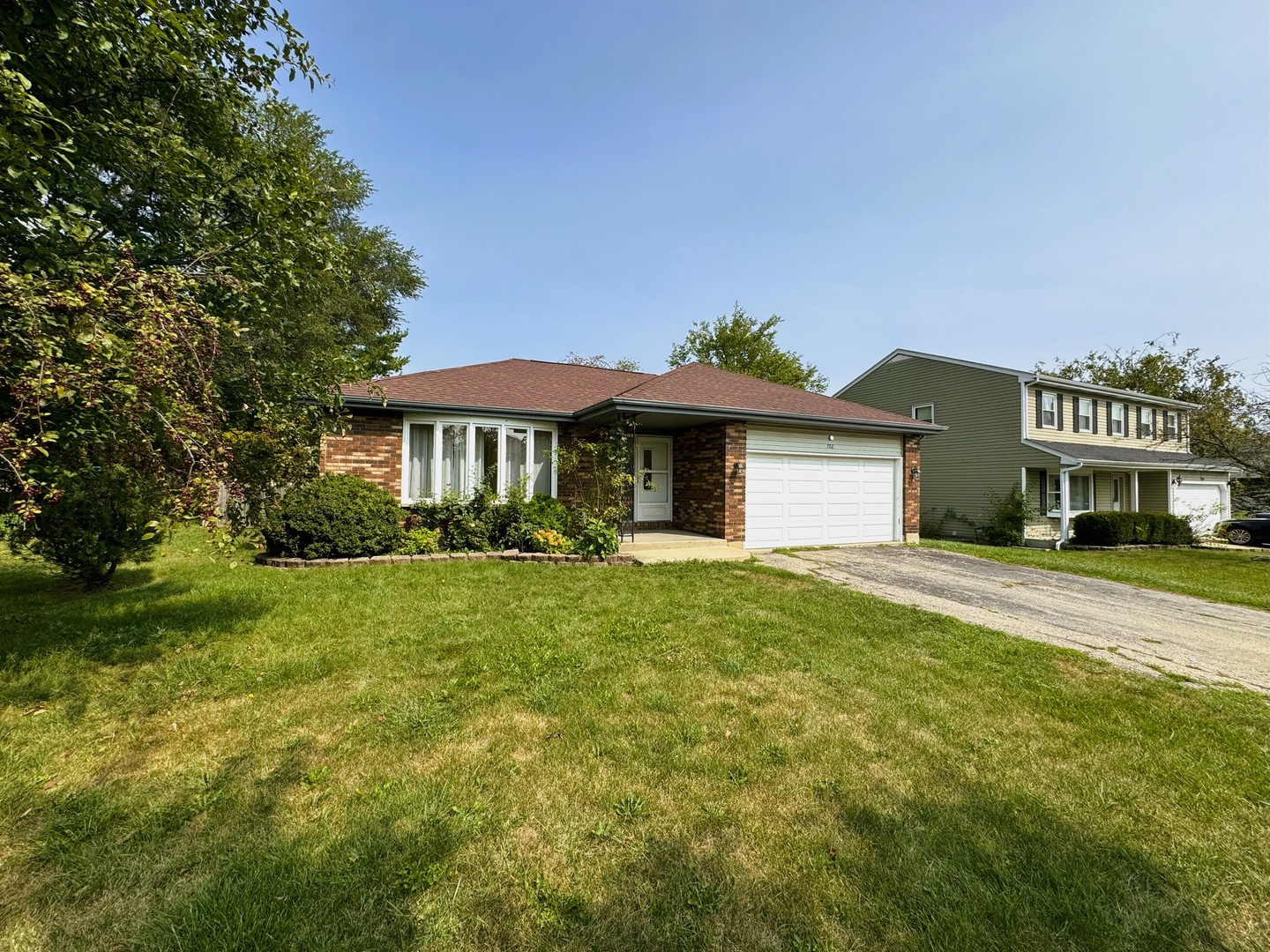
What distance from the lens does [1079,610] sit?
21.8 feet

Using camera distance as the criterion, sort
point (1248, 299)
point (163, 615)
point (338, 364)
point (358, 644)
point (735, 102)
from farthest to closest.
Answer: point (1248, 299) → point (735, 102) → point (163, 615) → point (338, 364) → point (358, 644)

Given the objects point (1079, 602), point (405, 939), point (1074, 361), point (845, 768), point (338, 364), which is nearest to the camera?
point (405, 939)

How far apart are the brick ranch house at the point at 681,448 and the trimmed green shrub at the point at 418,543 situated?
3.61ft

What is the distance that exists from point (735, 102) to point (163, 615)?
11.6m

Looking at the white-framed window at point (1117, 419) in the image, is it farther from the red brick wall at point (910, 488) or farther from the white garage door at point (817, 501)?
the white garage door at point (817, 501)

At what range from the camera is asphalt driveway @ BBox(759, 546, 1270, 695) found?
4.84m

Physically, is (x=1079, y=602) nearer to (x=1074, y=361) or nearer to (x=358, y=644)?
(x=358, y=644)

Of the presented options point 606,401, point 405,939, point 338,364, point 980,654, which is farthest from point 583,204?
point 405,939

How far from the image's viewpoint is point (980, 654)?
4617 millimetres

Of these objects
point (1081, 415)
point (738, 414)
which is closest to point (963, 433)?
point (1081, 415)

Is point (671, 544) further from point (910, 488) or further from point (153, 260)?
point (153, 260)

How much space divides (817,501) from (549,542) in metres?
6.28

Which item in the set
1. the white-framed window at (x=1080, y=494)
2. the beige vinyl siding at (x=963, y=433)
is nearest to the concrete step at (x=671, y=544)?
the beige vinyl siding at (x=963, y=433)

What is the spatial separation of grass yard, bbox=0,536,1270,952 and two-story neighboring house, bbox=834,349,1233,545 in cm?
1571
